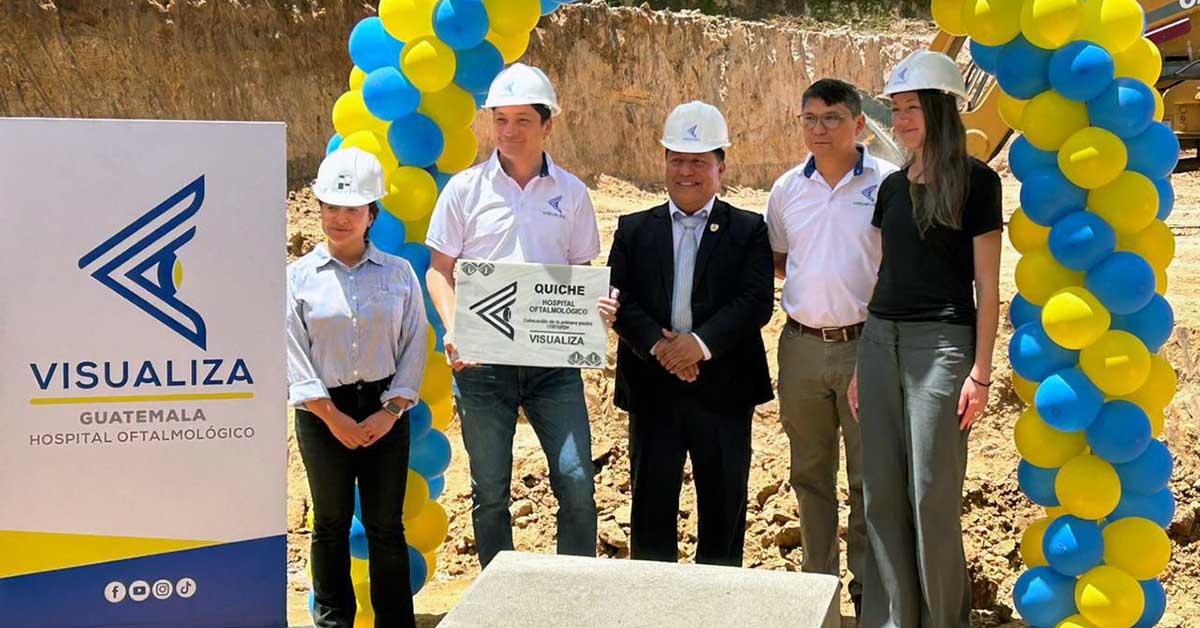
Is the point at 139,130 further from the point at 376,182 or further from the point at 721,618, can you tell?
the point at 721,618

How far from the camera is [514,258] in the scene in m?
5.02

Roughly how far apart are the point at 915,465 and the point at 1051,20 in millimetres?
1644

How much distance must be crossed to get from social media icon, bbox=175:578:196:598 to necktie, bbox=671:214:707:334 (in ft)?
6.66

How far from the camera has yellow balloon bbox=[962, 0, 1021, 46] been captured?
462 centimetres

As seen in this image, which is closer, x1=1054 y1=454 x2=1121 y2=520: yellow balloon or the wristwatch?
x1=1054 y1=454 x2=1121 y2=520: yellow balloon

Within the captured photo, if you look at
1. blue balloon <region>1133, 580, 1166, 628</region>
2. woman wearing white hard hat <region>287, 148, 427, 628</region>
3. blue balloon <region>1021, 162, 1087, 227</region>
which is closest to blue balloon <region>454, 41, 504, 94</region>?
woman wearing white hard hat <region>287, 148, 427, 628</region>

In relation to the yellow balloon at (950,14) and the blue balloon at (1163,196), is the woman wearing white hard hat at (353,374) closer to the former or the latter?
the yellow balloon at (950,14)

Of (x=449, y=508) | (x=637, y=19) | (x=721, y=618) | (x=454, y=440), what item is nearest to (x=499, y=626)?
(x=721, y=618)

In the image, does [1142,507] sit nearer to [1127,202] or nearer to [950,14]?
[1127,202]

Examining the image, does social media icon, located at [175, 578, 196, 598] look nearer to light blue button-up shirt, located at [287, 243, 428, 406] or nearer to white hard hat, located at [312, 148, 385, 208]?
light blue button-up shirt, located at [287, 243, 428, 406]

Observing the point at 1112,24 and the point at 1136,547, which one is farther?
the point at 1136,547

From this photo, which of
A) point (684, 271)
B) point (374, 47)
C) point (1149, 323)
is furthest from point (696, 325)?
point (374, 47)

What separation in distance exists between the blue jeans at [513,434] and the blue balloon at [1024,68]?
78.0 inches

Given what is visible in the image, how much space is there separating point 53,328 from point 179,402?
1.55 feet
